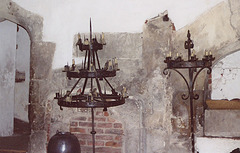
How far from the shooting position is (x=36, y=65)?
3.36 meters

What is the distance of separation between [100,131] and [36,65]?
3.42 ft

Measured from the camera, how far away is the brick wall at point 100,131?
3.17m

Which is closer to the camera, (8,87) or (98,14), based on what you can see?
(98,14)

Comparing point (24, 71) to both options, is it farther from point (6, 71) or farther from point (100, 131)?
point (100, 131)

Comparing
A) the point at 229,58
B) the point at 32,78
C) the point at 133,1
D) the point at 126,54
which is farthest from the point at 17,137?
the point at 229,58

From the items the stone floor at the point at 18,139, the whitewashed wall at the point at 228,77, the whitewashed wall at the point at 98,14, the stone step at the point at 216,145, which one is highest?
the whitewashed wall at the point at 98,14

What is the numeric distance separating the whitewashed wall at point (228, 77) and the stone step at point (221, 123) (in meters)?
0.60

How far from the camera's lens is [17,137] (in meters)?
5.30

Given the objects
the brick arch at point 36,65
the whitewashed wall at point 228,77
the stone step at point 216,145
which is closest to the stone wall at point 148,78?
the brick arch at point 36,65

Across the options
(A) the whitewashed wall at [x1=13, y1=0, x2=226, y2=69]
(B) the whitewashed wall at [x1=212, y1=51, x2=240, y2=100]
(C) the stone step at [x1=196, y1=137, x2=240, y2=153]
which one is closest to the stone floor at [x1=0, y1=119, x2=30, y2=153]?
(A) the whitewashed wall at [x1=13, y1=0, x2=226, y2=69]

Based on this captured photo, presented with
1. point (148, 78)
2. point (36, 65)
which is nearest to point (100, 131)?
point (148, 78)

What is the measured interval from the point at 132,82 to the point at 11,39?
2.63 metres

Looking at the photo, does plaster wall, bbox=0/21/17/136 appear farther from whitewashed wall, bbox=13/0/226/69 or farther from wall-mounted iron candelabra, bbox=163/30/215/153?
wall-mounted iron candelabra, bbox=163/30/215/153

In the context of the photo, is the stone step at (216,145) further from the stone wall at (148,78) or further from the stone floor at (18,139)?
the stone floor at (18,139)
